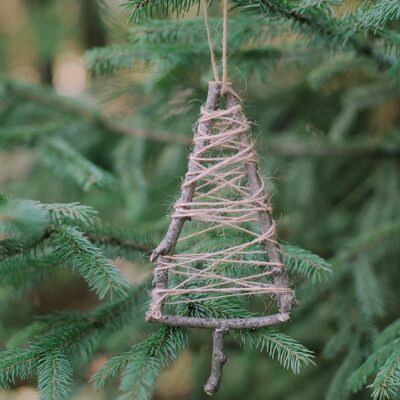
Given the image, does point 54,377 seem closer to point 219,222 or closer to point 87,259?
point 87,259

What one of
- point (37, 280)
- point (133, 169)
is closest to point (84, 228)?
point (37, 280)

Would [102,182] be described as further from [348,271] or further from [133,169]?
[348,271]

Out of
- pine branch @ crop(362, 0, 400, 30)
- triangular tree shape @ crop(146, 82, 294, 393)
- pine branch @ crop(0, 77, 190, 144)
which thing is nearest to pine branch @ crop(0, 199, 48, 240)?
triangular tree shape @ crop(146, 82, 294, 393)

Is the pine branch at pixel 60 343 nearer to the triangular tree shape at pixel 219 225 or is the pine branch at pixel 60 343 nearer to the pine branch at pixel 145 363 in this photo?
the pine branch at pixel 145 363

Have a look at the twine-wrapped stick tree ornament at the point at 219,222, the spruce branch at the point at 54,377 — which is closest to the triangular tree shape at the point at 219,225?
the twine-wrapped stick tree ornament at the point at 219,222

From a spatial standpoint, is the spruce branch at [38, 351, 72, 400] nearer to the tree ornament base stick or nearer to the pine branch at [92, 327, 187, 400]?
the pine branch at [92, 327, 187, 400]

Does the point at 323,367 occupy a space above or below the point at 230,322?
below

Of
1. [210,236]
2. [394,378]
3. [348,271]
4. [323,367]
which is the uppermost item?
[210,236]

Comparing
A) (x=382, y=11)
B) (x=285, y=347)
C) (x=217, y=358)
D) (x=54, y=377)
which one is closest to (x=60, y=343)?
(x=54, y=377)
